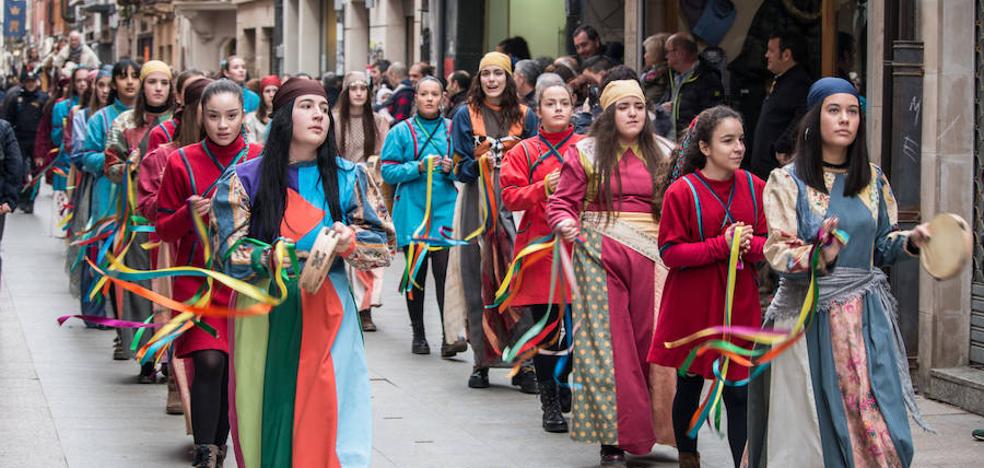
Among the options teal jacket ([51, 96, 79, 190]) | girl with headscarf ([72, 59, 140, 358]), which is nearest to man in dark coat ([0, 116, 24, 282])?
girl with headscarf ([72, 59, 140, 358])

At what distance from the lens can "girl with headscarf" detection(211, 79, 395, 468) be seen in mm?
5957

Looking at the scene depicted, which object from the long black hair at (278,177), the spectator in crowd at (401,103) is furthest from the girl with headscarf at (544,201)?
the spectator in crowd at (401,103)

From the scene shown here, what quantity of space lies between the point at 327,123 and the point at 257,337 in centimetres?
85

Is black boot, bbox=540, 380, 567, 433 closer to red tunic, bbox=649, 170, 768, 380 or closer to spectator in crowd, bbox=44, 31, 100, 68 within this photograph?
red tunic, bbox=649, 170, 768, 380

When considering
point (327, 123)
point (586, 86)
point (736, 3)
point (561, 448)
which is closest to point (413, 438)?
point (561, 448)

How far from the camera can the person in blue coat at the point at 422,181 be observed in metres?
11.0

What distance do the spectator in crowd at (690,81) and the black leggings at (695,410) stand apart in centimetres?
485

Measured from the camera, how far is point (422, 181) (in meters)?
11.1

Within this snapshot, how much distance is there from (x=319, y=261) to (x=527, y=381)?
422 centimetres

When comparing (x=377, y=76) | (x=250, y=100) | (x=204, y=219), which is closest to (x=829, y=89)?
(x=204, y=219)

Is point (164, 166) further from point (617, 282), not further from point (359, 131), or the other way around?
point (359, 131)

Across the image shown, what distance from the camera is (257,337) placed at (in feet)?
20.0

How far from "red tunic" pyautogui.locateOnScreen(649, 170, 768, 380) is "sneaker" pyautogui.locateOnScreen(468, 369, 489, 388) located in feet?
10.1

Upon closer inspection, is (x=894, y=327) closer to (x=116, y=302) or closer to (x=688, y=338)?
(x=688, y=338)
